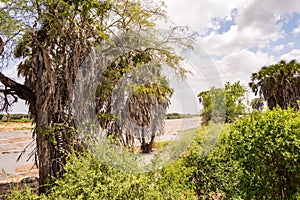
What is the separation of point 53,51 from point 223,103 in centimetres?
394

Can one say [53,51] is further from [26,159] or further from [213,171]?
[26,159]

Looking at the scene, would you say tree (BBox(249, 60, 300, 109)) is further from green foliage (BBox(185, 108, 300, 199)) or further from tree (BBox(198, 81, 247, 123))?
green foliage (BBox(185, 108, 300, 199))

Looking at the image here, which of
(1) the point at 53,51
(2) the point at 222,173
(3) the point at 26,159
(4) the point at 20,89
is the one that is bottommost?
→ (3) the point at 26,159

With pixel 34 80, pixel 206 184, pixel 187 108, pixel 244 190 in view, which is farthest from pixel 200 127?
pixel 34 80

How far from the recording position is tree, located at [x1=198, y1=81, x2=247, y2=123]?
5656mm

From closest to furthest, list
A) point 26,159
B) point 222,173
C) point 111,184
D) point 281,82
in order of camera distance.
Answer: point 111,184 → point 222,173 → point 26,159 → point 281,82

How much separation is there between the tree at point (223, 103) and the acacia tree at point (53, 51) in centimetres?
264

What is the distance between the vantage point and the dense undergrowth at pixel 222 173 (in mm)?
3277

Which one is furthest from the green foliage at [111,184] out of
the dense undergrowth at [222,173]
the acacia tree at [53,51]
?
the acacia tree at [53,51]

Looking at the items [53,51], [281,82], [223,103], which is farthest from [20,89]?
[281,82]

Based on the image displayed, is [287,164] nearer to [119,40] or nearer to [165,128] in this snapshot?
[165,128]

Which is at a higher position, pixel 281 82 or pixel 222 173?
pixel 281 82

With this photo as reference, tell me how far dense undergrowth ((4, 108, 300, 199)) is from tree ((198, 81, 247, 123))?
1.03 metres

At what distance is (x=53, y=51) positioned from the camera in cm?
602
